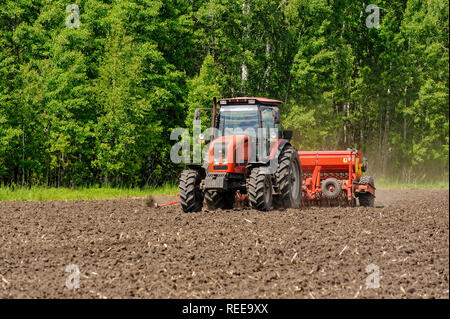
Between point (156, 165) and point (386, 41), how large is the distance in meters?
17.6

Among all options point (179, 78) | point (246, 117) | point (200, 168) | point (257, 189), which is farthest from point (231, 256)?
point (179, 78)

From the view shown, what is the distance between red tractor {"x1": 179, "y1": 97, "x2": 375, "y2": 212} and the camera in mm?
13227

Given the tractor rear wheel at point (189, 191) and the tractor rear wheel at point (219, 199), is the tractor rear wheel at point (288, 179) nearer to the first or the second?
the tractor rear wheel at point (219, 199)

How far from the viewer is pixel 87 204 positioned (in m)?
16.9

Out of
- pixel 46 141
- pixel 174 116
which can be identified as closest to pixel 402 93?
pixel 174 116

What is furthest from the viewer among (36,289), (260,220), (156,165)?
(156,165)

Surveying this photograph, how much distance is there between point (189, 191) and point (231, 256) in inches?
212

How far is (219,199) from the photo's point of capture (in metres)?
14.3

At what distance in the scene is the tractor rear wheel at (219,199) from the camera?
1410 centimetres

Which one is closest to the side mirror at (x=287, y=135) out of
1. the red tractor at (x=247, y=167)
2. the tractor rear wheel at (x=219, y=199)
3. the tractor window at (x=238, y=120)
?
the red tractor at (x=247, y=167)

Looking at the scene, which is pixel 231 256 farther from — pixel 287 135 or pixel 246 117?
pixel 287 135

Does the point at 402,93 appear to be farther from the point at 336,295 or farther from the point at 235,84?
the point at 336,295

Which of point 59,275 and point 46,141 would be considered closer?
point 59,275

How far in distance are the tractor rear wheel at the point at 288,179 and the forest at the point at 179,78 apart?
3198mm
